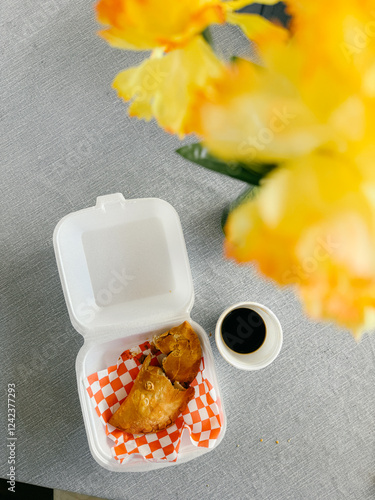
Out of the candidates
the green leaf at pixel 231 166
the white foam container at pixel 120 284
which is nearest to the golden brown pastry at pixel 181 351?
the white foam container at pixel 120 284

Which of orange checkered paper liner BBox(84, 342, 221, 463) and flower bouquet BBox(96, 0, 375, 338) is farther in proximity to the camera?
orange checkered paper liner BBox(84, 342, 221, 463)

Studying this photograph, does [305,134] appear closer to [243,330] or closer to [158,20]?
[158,20]

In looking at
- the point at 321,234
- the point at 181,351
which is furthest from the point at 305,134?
the point at 181,351

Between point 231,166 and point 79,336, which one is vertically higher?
point 231,166

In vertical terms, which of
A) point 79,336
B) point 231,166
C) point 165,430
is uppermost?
point 231,166

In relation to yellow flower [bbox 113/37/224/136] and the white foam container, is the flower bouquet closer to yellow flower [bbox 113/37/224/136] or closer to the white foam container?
yellow flower [bbox 113/37/224/136]

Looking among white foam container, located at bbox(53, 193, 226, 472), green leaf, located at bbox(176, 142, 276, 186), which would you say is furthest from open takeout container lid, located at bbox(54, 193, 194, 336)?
green leaf, located at bbox(176, 142, 276, 186)

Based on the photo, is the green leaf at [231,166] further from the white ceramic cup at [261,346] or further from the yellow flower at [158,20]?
the white ceramic cup at [261,346]
